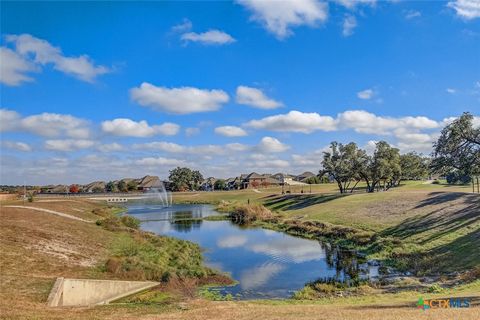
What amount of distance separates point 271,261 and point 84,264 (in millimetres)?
17191

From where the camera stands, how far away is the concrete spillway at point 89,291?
72.4 feet

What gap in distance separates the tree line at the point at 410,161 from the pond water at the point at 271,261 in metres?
15.7

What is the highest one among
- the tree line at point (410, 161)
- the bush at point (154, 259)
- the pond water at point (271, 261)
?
the tree line at point (410, 161)

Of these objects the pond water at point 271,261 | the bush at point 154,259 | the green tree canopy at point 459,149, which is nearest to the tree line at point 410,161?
the green tree canopy at point 459,149

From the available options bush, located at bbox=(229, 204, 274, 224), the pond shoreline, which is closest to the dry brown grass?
the pond shoreline

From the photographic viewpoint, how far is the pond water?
29.2m

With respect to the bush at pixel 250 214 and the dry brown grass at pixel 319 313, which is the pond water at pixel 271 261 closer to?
the dry brown grass at pixel 319 313

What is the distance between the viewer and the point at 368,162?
282 feet

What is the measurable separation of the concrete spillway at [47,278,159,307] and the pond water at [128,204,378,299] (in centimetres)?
698

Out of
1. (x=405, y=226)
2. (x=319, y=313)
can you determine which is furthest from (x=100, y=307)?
(x=405, y=226)

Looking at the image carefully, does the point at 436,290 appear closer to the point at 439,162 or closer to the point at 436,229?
the point at 436,229

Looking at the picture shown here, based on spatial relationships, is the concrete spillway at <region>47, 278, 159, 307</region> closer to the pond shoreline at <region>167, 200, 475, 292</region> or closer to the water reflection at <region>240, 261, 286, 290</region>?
the water reflection at <region>240, 261, 286, 290</region>

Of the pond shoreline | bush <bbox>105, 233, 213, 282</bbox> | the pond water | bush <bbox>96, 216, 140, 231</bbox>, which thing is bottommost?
the pond water

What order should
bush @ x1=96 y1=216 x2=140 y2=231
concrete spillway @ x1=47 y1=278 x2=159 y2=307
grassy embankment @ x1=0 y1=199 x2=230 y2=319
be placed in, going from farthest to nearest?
bush @ x1=96 y1=216 x2=140 y2=231 < concrete spillway @ x1=47 y1=278 x2=159 y2=307 < grassy embankment @ x1=0 y1=199 x2=230 y2=319
